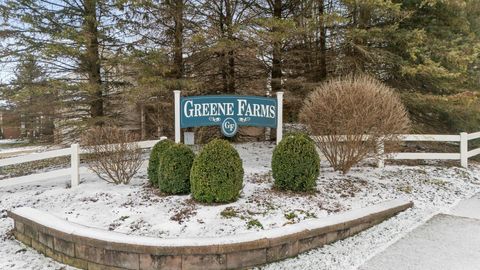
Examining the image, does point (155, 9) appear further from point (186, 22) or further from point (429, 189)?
point (429, 189)

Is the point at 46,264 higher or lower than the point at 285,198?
lower

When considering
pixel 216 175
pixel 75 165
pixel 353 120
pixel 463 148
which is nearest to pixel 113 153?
pixel 75 165

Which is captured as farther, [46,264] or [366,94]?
[366,94]

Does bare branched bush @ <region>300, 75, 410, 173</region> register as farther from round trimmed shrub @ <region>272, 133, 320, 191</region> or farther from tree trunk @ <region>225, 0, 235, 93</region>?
tree trunk @ <region>225, 0, 235, 93</region>

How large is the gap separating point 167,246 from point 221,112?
10.4 feet

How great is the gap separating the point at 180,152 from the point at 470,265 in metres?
3.75

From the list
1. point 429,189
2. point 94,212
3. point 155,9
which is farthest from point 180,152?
point 155,9

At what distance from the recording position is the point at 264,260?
140 inches

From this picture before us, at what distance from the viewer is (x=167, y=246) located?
3.34m

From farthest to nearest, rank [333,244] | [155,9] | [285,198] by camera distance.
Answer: [155,9] < [285,198] < [333,244]

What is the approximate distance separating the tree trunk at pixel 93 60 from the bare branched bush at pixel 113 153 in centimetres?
368

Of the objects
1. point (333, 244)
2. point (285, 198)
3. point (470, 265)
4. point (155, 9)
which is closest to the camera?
point (470, 265)

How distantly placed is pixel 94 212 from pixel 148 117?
22.8ft

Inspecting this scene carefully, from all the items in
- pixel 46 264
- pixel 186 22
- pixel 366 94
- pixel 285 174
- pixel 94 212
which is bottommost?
pixel 46 264
